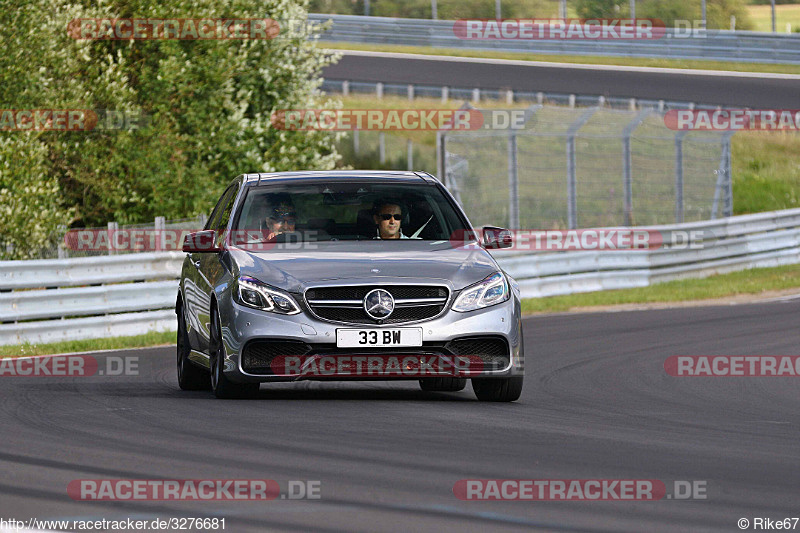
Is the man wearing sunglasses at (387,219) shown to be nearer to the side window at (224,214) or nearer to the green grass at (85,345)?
the side window at (224,214)

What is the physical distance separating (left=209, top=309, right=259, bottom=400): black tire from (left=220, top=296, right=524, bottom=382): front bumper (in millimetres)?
155

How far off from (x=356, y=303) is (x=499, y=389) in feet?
4.35

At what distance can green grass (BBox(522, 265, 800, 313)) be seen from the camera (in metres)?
22.8

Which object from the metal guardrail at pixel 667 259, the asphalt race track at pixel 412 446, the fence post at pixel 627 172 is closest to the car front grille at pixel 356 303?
the asphalt race track at pixel 412 446

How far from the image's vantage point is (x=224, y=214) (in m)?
11.8

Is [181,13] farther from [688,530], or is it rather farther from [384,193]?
[688,530]

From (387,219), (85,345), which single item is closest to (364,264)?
(387,219)

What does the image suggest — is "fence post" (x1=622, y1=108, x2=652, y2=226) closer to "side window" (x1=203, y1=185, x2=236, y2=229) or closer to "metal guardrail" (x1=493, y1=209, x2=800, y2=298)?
"metal guardrail" (x1=493, y1=209, x2=800, y2=298)

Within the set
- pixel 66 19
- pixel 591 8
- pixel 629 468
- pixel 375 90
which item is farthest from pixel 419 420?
pixel 591 8

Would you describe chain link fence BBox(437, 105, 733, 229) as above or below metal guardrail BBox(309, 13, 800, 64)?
below

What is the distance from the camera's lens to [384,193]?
11367mm

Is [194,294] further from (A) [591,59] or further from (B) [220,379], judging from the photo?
(A) [591,59]


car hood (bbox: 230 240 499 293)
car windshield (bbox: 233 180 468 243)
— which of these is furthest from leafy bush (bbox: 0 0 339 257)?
car hood (bbox: 230 240 499 293)

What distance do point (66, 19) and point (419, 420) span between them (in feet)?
A: 60.2
